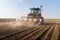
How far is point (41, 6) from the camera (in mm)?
31562

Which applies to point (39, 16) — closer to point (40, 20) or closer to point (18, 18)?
point (40, 20)

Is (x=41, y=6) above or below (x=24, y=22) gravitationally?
above

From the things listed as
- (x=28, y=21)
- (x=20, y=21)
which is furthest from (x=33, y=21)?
(x=20, y=21)

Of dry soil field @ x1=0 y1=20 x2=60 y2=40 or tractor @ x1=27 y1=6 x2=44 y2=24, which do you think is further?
tractor @ x1=27 y1=6 x2=44 y2=24

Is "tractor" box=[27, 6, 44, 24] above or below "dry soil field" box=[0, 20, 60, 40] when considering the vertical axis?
above

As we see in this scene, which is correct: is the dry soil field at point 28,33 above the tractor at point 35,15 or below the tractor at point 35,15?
below

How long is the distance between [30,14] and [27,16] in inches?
31.2

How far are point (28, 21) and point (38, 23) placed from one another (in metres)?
2.19

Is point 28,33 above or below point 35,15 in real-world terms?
below

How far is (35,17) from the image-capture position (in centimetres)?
3028

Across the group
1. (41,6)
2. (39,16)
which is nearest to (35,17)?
(39,16)

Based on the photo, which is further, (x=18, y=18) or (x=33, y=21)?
(x=18, y=18)

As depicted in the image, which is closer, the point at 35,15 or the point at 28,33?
the point at 28,33

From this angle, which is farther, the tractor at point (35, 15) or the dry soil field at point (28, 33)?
the tractor at point (35, 15)
